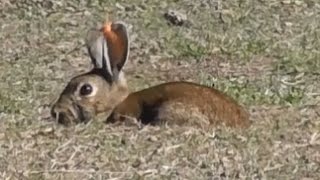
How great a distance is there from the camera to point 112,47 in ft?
25.3

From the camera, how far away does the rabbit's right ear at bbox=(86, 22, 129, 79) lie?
766cm

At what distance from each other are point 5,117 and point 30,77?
1482mm

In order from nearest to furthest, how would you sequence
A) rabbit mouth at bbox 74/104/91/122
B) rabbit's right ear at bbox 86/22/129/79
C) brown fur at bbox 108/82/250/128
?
1. brown fur at bbox 108/82/250/128
2. rabbit mouth at bbox 74/104/91/122
3. rabbit's right ear at bbox 86/22/129/79

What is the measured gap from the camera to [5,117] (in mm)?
7340

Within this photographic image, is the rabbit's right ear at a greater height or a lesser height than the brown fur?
greater

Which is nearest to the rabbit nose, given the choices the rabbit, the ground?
the rabbit

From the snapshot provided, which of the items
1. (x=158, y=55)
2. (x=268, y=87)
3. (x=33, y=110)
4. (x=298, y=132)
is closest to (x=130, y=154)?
(x=298, y=132)

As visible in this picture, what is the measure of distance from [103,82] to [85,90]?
5.6 inches

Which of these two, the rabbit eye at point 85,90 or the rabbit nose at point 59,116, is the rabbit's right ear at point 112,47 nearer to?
the rabbit eye at point 85,90

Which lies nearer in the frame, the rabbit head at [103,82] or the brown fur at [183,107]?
the brown fur at [183,107]

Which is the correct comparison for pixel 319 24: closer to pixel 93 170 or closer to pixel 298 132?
pixel 298 132

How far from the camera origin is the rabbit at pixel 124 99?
23.0 feet

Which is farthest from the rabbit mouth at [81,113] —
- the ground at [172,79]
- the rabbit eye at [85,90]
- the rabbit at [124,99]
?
the ground at [172,79]

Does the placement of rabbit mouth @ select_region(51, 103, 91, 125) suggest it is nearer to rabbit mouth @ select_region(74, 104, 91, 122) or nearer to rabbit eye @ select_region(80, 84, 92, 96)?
rabbit mouth @ select_region(74, 104, 91, 122)
